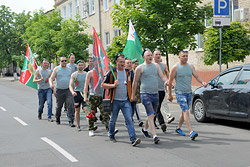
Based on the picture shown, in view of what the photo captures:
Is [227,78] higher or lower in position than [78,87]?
higher

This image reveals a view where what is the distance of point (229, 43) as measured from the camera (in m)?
13.6

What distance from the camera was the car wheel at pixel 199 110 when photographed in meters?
9.38

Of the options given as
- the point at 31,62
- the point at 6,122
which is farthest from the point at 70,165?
the point at 31,62

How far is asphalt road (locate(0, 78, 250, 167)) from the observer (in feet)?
18.7

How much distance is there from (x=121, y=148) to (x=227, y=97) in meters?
3.16

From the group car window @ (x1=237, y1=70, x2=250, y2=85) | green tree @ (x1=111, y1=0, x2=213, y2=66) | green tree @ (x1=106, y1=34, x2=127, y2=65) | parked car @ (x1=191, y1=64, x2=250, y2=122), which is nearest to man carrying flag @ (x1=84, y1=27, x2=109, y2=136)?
parked car @ (x1=191, y1=64, x2=250, y2=122)

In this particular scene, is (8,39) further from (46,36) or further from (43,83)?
(43,83)

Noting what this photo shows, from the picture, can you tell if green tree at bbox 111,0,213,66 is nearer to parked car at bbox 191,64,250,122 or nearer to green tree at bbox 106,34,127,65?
green tree at bbox 106,34,127,65

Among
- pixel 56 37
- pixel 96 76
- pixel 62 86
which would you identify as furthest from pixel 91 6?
pixel 96 76

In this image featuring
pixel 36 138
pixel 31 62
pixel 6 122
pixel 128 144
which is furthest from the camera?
pixel 31 62

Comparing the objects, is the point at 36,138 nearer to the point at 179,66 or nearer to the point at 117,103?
the point at 117,103

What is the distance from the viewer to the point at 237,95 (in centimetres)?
809

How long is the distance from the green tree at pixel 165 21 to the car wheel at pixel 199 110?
5.34m

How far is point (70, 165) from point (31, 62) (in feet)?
24.5
